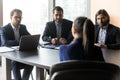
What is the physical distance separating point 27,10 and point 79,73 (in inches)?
151

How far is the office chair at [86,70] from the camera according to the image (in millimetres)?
1653

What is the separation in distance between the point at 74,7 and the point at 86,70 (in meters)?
4.00

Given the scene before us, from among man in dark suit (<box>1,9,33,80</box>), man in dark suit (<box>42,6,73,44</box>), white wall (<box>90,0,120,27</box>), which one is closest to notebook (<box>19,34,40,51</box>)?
man in dark suit (<box>1,9,33,80</box>)

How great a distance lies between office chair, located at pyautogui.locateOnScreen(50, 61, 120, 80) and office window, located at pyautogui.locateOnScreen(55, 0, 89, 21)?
3.72 meters

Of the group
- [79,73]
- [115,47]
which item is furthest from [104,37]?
[79,73]

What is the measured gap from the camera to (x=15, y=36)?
142 inches

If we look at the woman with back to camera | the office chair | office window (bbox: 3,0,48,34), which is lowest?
the office chair

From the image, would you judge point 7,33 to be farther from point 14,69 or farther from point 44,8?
point 44,8

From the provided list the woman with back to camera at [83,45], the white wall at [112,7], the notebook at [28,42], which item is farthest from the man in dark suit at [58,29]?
the woman with back to camera at [83,45]

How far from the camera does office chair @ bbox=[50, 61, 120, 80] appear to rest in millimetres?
1653

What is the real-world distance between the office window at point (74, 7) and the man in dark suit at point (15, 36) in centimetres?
202

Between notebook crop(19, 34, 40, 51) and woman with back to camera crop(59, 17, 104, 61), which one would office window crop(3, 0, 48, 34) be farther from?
woman with back to camera crop(59, 17, 104, 61)

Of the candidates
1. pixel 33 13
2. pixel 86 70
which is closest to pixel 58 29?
pixel 33 13

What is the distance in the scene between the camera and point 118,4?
470cm
